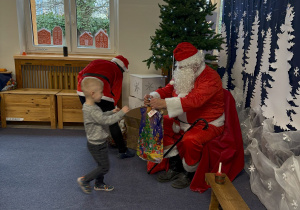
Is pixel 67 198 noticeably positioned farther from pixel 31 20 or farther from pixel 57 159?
pixel 31 20

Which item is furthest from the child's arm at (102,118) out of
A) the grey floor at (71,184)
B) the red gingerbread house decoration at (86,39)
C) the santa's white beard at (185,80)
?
the red gingerbread house decoration at (86,39)

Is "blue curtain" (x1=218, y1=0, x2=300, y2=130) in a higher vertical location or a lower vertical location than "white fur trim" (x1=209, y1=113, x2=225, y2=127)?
higher

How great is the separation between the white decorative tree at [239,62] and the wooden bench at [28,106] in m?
2.41

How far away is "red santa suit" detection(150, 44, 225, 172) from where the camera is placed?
223cm

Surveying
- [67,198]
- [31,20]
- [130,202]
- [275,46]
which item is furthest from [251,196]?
[31,20]

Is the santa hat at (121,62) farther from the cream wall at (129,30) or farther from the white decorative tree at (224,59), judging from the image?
the white decorative tree at (224,59)

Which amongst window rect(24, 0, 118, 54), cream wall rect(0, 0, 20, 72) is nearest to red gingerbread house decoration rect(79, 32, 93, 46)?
window rect(24, 0, 118, 54)

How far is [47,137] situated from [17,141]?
1.16 feet

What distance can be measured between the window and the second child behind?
2474 millimetres

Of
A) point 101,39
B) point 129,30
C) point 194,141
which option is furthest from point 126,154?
point 101,39

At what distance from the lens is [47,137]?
3.41m

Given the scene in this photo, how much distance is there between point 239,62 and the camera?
9.72 feet

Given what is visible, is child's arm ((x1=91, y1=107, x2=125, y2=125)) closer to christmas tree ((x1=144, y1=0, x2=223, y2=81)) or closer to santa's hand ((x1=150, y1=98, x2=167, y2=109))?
santa's hand ((x1=150, y1=98, x2=167, y2=109))

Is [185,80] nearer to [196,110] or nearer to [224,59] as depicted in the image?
[196,110]
